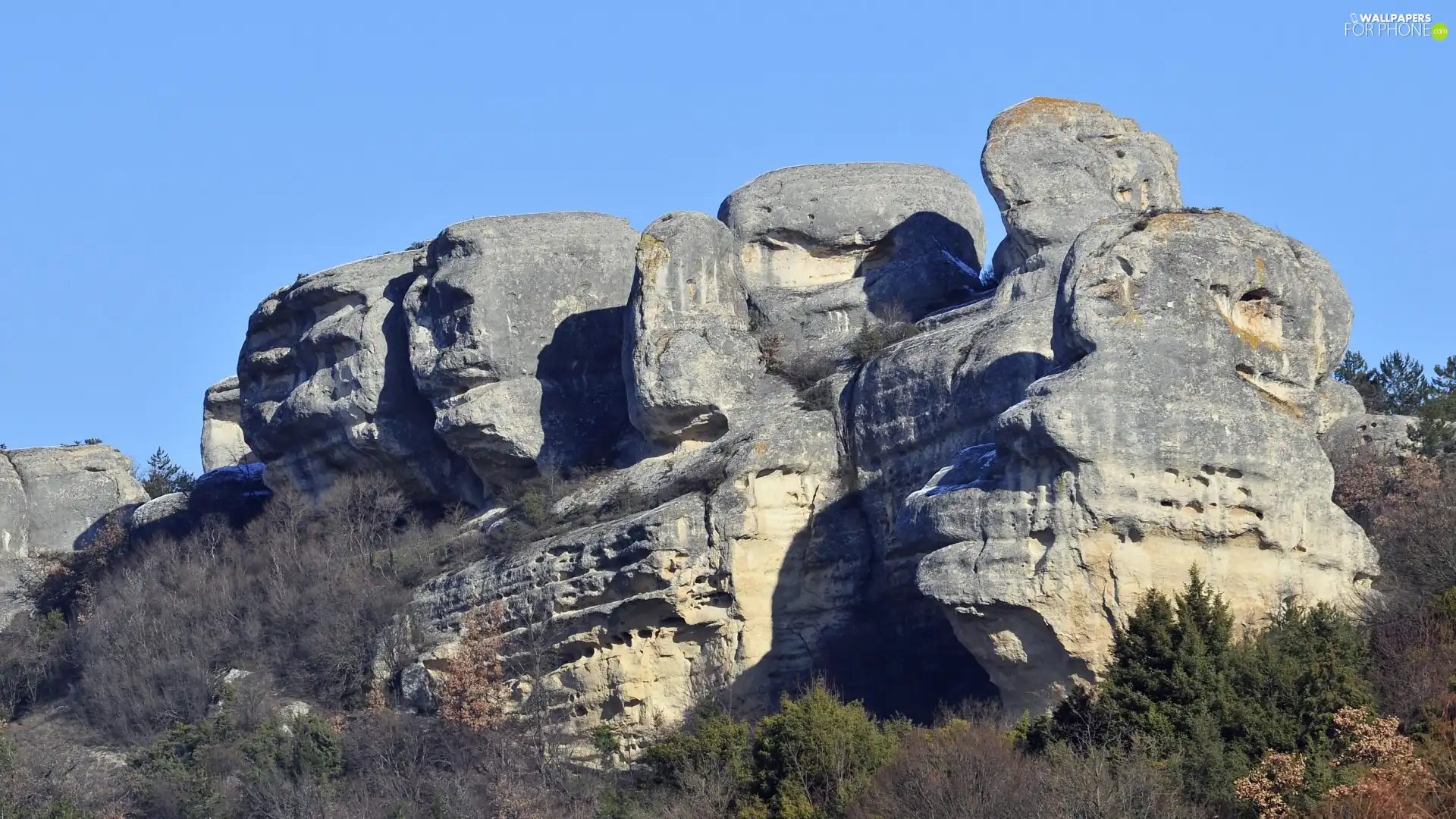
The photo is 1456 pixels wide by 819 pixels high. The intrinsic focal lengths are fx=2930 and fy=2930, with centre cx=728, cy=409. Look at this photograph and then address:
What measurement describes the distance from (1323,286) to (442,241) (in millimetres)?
16069

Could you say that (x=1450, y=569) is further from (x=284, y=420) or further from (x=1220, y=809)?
(x=284, y=420)

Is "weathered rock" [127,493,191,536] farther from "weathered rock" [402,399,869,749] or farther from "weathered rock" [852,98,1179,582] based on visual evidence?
"weathered rock" [852,98,1179,582]

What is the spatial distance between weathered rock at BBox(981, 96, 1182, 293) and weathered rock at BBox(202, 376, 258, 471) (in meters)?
21.1

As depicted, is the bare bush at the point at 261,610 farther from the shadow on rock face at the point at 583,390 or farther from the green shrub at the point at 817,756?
the green shrub at the point at 817,756

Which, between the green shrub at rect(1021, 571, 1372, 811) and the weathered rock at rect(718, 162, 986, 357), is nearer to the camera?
the green shrub at rect(1021, 571, 1372, 811)

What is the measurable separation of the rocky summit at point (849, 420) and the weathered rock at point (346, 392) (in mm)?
60

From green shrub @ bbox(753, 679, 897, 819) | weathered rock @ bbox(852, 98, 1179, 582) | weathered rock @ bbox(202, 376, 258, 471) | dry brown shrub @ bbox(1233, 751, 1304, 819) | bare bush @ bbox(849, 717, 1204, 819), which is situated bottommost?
dry brown shrub @ bbox(1233, 751, 1304, 819)

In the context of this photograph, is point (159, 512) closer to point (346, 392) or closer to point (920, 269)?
point (346, 392)

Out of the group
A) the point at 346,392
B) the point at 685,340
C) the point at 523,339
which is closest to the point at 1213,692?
the point at 685,340

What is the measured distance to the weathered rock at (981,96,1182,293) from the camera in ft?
130

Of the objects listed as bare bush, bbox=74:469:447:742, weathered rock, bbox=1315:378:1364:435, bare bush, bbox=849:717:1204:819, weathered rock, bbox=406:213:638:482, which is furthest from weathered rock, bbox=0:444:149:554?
bare bush, bbox=849:717:1204:819

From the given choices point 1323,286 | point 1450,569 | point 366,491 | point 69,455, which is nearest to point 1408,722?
point 1450,569

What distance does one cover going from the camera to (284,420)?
4753 centimetres

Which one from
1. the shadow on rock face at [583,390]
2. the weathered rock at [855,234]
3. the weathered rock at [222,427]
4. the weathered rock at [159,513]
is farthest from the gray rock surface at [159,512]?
the weathered rock at [855,234]
